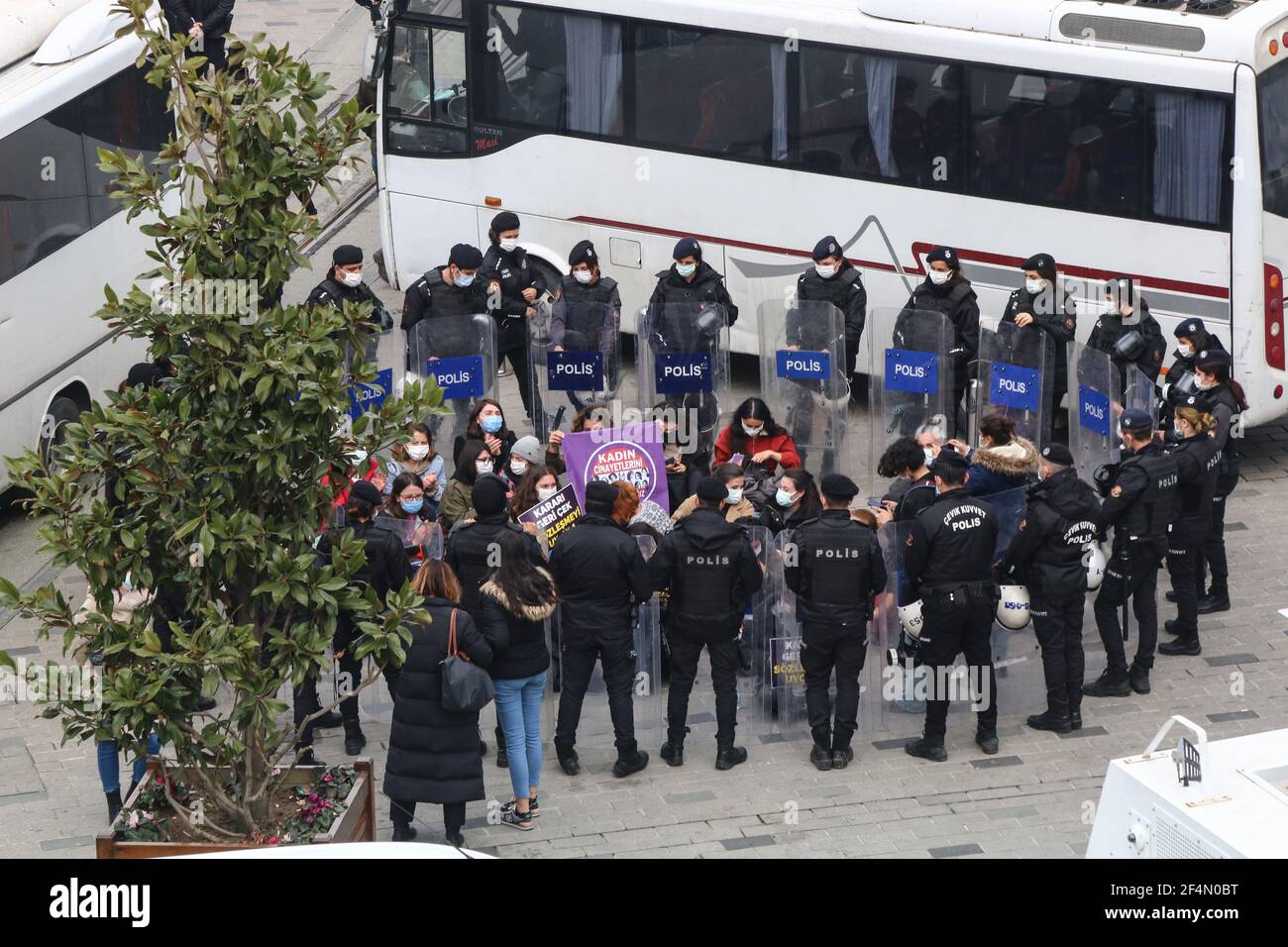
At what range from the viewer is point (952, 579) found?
11109 millimetres

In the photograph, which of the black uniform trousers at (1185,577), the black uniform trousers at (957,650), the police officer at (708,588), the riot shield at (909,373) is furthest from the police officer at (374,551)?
the black uniform trousers at (1185,577)

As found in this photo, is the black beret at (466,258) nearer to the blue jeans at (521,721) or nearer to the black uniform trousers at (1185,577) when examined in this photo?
the blue jeans at (521,721)

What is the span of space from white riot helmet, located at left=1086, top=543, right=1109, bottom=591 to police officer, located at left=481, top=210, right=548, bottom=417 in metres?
4.79

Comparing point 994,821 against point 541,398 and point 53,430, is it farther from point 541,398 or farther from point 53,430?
point 53,430

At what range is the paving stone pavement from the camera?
1064 cm

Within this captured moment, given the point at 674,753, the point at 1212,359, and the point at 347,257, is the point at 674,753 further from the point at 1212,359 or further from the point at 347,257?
the point at 347,257

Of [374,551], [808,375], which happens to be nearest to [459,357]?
[808,375]

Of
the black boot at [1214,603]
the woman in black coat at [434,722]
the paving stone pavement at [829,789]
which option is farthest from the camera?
the black boot at [1214,603]

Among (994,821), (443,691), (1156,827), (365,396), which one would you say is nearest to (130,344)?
(365,396)

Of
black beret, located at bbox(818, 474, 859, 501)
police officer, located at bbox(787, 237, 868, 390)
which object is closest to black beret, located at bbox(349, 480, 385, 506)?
black beret, located at bbox(818, 474, 859, 501)

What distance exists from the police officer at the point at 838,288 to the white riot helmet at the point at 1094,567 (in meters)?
3.00

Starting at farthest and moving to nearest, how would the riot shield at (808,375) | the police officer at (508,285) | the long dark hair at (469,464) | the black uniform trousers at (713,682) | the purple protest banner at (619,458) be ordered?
the police officer at (508,285), the riot shield at (808,375), the purple protest banner at (619,458), the long dark hair at (469,464), the black uniform trousers at (713,682)

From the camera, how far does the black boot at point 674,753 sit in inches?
453

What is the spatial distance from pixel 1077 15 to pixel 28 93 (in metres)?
7.24
